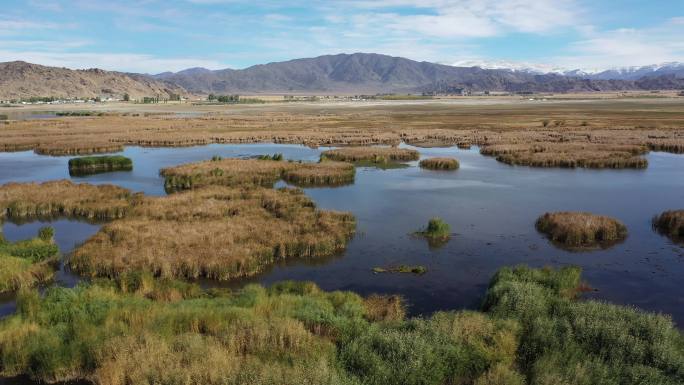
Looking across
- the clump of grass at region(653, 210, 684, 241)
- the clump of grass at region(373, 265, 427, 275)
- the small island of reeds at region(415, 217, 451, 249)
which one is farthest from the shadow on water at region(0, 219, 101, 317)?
the clump of grass at region(653, 210, 684, 241)

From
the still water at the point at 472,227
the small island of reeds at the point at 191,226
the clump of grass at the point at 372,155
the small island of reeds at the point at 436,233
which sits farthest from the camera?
the clump of grass at the point at 372,155

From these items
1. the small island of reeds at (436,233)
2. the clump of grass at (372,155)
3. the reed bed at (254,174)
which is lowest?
the small island of reeds at (436,233)

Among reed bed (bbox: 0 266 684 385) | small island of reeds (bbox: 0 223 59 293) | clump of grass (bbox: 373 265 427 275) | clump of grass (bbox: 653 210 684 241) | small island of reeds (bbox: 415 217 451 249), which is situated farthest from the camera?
clump of grass (bbox: 653 210 684 241)

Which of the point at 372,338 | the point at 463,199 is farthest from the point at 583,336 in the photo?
the point at 463,199

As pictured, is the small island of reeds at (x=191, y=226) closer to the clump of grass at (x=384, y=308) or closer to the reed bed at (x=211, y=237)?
the reed bed at (x=211, y=237)

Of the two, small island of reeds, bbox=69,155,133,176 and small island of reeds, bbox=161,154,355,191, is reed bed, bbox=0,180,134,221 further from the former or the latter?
small island of reeds, bbox=69,155,133,176

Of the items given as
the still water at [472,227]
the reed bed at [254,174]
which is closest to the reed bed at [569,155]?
the still water at [472,227]

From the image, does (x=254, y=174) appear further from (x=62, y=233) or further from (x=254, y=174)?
(x=62, y=233)

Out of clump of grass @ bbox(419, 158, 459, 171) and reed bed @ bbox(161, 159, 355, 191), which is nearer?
reed bed @ bbox(161, 159, 355, 191)
